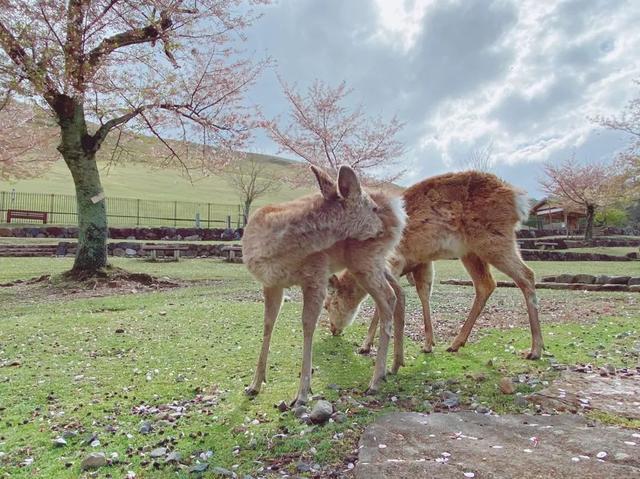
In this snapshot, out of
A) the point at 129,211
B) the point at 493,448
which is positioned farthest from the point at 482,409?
the point at 129,211

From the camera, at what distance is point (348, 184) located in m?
4.40

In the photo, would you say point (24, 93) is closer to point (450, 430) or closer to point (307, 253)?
point (307, 253)

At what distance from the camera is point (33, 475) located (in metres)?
2.83

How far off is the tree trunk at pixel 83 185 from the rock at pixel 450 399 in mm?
12092

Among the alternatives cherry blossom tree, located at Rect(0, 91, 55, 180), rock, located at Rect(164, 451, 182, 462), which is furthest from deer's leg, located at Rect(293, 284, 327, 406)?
cherry blossom tree, located at Rect(0, 91, 55, 180)

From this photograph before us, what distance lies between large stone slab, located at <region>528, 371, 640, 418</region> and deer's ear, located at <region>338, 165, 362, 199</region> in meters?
2.21

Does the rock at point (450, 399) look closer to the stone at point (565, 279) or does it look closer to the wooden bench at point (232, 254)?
the stone at point (565, 279)

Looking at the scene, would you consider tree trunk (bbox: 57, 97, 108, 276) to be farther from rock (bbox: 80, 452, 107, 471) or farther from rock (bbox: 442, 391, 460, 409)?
rock (bbox: 442, 391, 460, 409)

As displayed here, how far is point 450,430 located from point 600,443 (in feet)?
2.80

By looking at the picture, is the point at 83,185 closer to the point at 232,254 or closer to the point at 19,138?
the point at 232,254

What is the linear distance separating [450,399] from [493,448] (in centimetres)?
102

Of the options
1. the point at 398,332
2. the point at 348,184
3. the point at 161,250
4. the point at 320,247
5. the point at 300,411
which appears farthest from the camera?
the point at 161,250

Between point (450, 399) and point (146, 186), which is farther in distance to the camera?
point (146, 186)

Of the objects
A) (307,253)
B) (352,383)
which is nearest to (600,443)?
(352,383)
